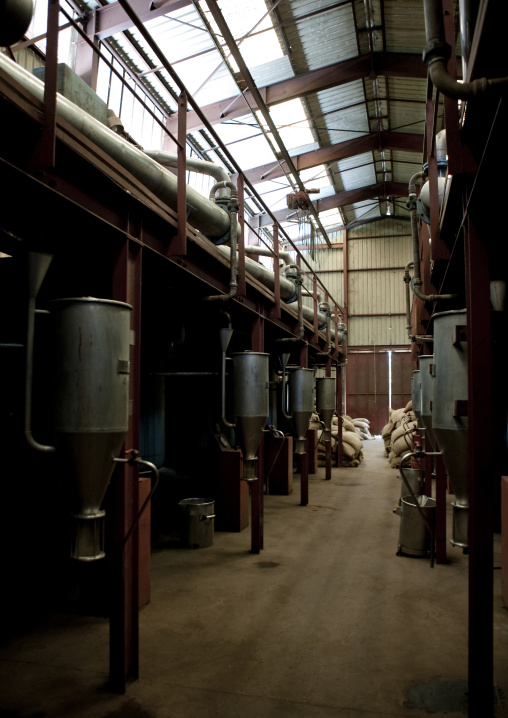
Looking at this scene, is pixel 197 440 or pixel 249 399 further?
pixel 197 440

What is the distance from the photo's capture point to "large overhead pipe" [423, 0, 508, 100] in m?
1.81

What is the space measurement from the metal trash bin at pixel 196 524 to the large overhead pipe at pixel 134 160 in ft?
9.31

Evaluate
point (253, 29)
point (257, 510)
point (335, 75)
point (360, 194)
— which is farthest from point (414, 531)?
point (360, 194)

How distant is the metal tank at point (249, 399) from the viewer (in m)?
5.19

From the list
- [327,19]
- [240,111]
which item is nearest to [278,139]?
[240,111]

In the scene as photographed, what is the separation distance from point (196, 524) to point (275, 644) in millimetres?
2260

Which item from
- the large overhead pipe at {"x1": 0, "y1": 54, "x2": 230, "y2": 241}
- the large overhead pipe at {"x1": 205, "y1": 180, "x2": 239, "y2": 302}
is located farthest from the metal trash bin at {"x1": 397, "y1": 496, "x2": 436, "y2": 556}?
the large overhead pipe at {"x1": 0, "y1": 54, "x2": 230, "y2": 241}

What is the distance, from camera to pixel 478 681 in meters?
2.43

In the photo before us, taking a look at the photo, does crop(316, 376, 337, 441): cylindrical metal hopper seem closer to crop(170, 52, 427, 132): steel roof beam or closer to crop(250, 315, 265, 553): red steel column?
crop(250, 315, 265, 553): red steel column

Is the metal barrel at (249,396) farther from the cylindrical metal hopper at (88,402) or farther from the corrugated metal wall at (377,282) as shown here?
the corrugated metal wall at (377,282)

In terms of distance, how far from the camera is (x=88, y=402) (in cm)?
262

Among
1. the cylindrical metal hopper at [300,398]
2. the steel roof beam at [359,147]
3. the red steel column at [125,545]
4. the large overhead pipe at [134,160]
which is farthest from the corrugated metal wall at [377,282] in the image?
the red steel column at [125,545]

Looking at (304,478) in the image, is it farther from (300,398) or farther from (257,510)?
(257,510)

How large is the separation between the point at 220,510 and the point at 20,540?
2824mm
